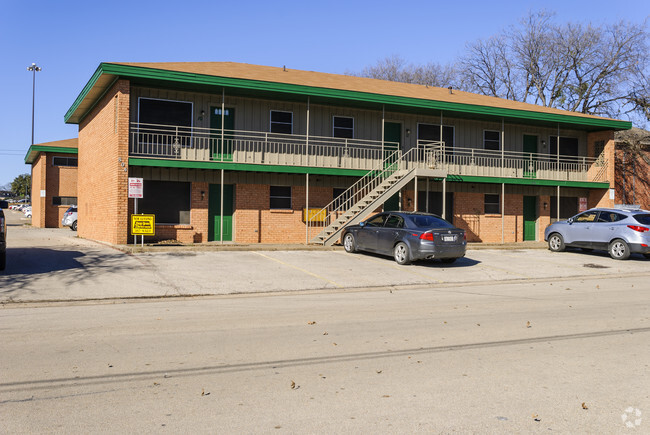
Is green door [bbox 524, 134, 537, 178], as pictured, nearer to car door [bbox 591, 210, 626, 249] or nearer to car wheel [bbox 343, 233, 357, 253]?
car door [bbox 591, 210, 626, 249]

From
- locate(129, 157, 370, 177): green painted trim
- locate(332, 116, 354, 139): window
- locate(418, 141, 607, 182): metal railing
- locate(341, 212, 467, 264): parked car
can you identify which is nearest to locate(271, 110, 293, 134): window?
locate(332, 116, 354, 139): window

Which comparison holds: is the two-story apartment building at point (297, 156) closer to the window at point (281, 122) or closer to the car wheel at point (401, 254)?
the window at point (281, 122)

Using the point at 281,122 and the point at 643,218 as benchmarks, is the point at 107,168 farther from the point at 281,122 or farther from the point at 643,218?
the point at 643,218

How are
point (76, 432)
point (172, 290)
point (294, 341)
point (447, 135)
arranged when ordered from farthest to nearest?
point (447, 135) < point (172, 290) < point (294, 341) < point (76, 432)

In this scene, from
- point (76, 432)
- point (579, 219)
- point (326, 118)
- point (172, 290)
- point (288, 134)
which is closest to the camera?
point (76, 432)

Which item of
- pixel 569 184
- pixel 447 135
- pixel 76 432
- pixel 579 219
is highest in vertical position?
pixel 447 135

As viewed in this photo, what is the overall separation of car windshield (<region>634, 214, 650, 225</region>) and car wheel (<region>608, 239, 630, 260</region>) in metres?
0.81

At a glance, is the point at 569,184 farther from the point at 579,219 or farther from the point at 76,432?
the point at 76,432

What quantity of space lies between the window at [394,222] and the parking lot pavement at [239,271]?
109cm

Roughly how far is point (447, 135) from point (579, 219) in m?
7.47

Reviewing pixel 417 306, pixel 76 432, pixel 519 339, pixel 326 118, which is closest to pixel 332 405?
pixel 76 432

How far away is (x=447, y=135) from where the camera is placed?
2473cm

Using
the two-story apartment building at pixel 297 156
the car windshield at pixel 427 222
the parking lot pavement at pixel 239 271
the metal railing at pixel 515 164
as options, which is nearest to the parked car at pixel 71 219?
the two-story apartment building at pixel 297 156

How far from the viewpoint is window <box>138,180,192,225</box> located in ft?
64.0
